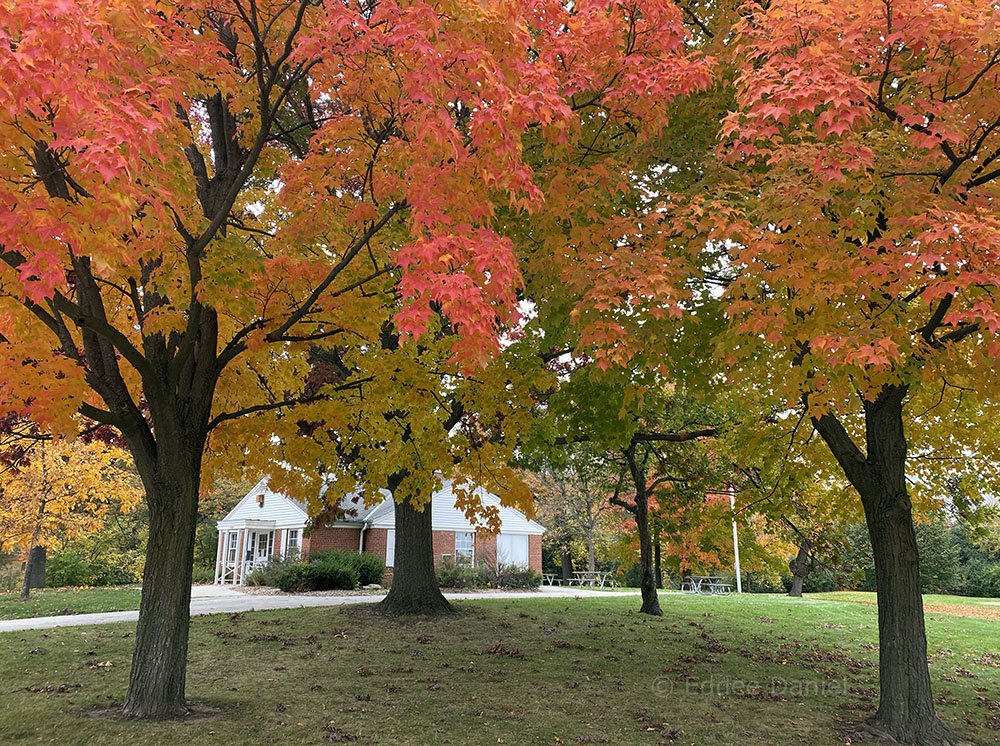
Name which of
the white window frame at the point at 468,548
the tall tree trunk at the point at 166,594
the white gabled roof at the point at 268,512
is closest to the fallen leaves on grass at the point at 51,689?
the tall tree trunk at the point at 166,594

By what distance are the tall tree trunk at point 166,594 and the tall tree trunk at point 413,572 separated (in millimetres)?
7490

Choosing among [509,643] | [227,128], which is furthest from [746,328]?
[509,643]

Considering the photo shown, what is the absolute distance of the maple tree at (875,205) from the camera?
17.0 ft

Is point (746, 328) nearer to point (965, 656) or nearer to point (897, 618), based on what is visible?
point (897, 618)

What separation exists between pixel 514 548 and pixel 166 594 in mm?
30950

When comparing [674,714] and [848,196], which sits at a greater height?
[848,196]

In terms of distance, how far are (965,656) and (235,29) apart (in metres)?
16.4

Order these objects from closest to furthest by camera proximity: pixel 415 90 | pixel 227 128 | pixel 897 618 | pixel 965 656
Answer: pixel 415 90 < pixel 897 618 < pixel 227 128 < pixel 965 656

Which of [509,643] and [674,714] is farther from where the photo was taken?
[509,643]

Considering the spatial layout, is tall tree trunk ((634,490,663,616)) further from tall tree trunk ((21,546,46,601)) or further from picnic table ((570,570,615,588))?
tall tree trunk ((21,546,46,601))

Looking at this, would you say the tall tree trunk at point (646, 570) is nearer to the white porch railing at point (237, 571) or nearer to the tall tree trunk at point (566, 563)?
the white porch railing at point (237, 571)

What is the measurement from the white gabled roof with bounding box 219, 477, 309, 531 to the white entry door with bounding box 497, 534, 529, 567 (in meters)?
11.0

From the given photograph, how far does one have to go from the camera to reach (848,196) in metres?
6.29

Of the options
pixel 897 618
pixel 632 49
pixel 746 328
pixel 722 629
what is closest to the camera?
pixel 746 328
